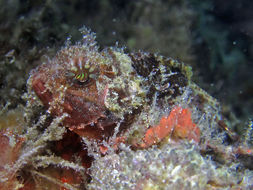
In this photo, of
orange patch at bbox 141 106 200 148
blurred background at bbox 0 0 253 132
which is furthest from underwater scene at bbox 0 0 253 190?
blurred background at bbox 0 0 253 132

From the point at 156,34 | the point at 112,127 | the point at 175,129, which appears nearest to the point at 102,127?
the point at 112,127

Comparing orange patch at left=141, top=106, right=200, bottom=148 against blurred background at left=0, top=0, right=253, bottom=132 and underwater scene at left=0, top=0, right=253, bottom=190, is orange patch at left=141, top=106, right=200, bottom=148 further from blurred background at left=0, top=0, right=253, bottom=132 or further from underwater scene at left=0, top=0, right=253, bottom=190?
blurred background at left=0, top=0, right=253, bottom=132

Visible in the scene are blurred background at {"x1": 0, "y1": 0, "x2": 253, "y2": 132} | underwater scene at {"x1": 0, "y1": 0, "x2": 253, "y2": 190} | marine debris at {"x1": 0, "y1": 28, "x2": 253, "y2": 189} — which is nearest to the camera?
underwater scene at {"x1": 0, "y1": 0, "x2": 253, "y2": 190}

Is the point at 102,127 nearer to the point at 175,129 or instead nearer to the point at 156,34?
the point at 175,129

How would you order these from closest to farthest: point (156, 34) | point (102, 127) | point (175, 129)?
point (175, 129) < point (102, 127) < point (156, 34)

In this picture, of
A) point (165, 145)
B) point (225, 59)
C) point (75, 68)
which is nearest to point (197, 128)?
point (165, 145)

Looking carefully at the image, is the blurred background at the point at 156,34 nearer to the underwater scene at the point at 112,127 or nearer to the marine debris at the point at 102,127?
the underwater scene at the point at 112,127
